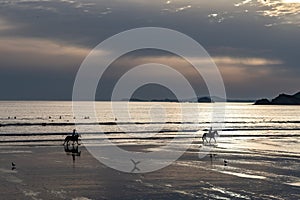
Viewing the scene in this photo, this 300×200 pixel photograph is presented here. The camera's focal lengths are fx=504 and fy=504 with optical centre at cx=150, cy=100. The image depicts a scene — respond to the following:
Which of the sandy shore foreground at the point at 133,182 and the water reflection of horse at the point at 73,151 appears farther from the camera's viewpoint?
the water reflection of horse at the point at 73,151

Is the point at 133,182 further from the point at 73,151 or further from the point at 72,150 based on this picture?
the point at 72,150

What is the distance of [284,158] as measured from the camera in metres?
38.4

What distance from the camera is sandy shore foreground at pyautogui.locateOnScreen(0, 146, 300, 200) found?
72.2ft

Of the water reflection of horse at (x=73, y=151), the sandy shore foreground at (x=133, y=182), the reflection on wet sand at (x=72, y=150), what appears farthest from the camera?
the water reflection of horse at (x=73, y=151)

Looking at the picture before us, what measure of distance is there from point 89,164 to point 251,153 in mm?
15955

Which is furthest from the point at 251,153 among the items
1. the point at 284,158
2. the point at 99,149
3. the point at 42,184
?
the point at 42,184

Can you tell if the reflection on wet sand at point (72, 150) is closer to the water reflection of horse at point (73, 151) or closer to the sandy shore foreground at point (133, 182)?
the water reflection of horse at point (73, 151)

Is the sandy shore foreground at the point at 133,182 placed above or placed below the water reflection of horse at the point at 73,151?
below

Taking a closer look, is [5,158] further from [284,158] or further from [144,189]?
[284,158]

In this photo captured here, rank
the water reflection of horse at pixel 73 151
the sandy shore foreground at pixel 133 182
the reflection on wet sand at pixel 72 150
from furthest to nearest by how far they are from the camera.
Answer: the water reflection of horse at pixel 73 151, the reflection on wet sand at pixel 72 150, the sandy shore foreground at pixel 133 182

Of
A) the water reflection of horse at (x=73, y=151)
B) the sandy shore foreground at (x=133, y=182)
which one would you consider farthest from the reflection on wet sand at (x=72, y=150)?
the sandy shore foreground at (x=133, y=182)

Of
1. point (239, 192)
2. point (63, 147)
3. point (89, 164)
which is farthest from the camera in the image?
point (63, 147)

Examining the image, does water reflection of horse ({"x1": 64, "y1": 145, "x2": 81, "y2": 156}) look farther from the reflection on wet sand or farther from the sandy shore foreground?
the sandy shore foreground

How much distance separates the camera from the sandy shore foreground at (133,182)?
22016 mm
